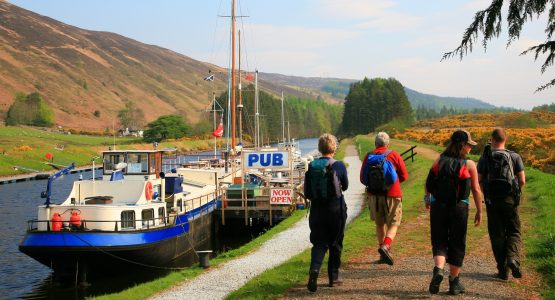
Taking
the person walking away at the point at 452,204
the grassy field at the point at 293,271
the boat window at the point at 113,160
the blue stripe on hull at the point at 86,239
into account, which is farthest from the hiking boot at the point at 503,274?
the boat window at the point at 113,160

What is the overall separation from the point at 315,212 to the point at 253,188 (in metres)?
21.4

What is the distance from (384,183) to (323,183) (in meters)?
1.74

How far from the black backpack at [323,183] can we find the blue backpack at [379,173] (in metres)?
1.37

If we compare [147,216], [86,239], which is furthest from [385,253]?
[147,216]

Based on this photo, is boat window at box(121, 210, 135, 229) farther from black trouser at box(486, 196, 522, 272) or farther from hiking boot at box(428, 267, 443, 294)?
hiking boot at box(428, 267, 443, 294)

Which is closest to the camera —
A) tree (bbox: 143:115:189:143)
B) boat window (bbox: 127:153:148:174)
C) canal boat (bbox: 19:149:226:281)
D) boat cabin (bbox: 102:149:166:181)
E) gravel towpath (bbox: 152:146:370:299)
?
gravel towpath (bbox: 152:146:370:299)

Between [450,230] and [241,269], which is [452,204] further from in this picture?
[241,269]

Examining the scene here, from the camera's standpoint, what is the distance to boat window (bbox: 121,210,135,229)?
21578 mm

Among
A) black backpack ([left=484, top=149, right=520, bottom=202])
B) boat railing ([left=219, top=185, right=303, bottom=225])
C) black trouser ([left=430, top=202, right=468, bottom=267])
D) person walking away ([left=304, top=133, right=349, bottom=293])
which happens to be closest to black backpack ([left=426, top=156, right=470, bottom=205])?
black trouser ([left=430, top=202, right=468, bottom=267])

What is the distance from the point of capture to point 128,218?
71.7 feet

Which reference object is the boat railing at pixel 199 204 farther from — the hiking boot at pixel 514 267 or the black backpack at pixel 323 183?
the hiking boot at pixel 514 267

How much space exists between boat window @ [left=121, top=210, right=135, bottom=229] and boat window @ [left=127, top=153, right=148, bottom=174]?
409 centimetres

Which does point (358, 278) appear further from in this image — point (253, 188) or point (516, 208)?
point (253, 188)

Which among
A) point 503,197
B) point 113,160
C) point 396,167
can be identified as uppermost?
point 396,167
